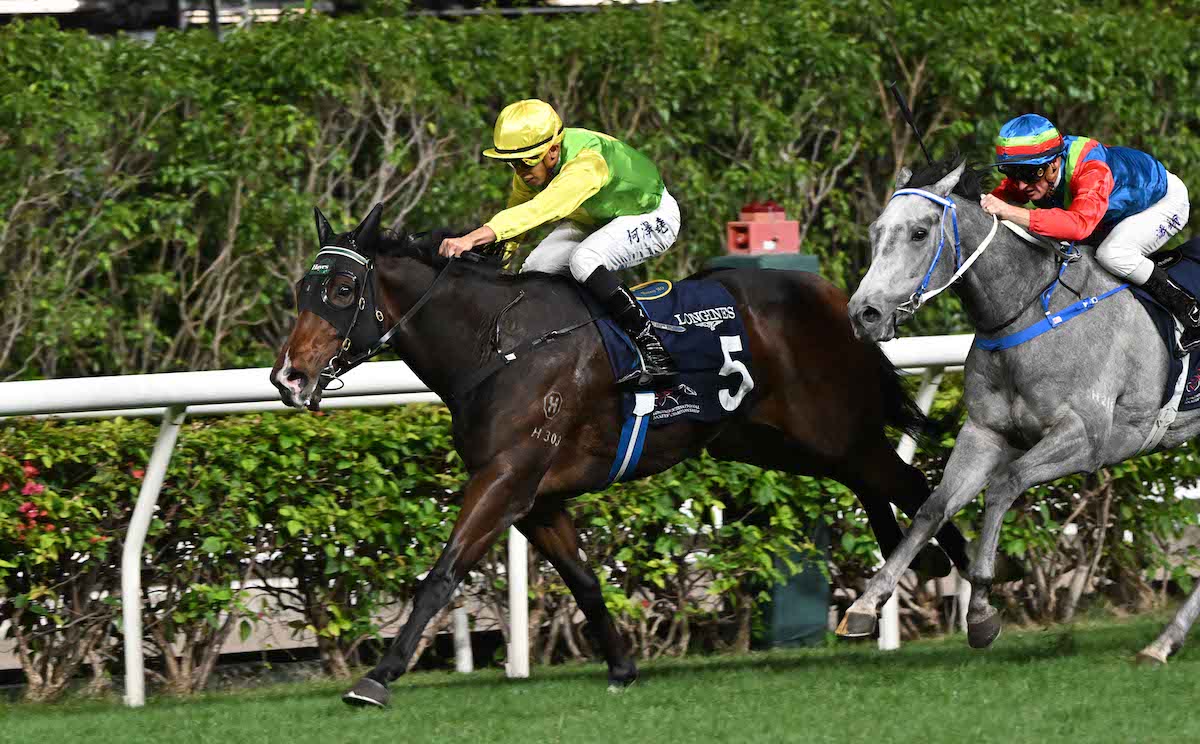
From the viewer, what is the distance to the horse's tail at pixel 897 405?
5730 millimetres

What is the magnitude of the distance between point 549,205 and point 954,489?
1493 millimetres

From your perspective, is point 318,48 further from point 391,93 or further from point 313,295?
point 313,295

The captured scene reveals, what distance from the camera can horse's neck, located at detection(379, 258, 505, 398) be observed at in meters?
5.09

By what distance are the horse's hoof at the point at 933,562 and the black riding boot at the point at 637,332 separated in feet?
3.46

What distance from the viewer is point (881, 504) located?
5.66 m

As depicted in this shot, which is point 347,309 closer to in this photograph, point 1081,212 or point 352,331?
point 352,331

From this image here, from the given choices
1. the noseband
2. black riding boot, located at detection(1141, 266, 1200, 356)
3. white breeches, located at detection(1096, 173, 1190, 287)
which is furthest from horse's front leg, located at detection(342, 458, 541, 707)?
black riding boot, located at detection(1141, 266, 1200, 356)

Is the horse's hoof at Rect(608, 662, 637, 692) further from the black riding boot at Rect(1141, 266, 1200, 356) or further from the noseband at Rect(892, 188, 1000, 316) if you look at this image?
the black riding boot at Rect(1141, 266, 1200, 356)

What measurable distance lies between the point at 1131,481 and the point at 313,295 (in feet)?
10.6

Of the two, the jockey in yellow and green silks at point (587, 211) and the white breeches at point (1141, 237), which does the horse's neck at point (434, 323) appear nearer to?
the jockey in yellow and green silks at point (587, 211)

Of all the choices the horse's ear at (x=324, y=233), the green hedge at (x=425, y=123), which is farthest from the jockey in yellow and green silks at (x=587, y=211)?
the green hedge at (x=425, y=123)

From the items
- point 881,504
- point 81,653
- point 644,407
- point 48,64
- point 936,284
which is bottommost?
point 81,653

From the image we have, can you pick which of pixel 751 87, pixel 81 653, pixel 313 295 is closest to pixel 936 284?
pixel 313 295

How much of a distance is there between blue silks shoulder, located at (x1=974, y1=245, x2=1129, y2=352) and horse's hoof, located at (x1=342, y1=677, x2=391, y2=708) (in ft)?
6.82
